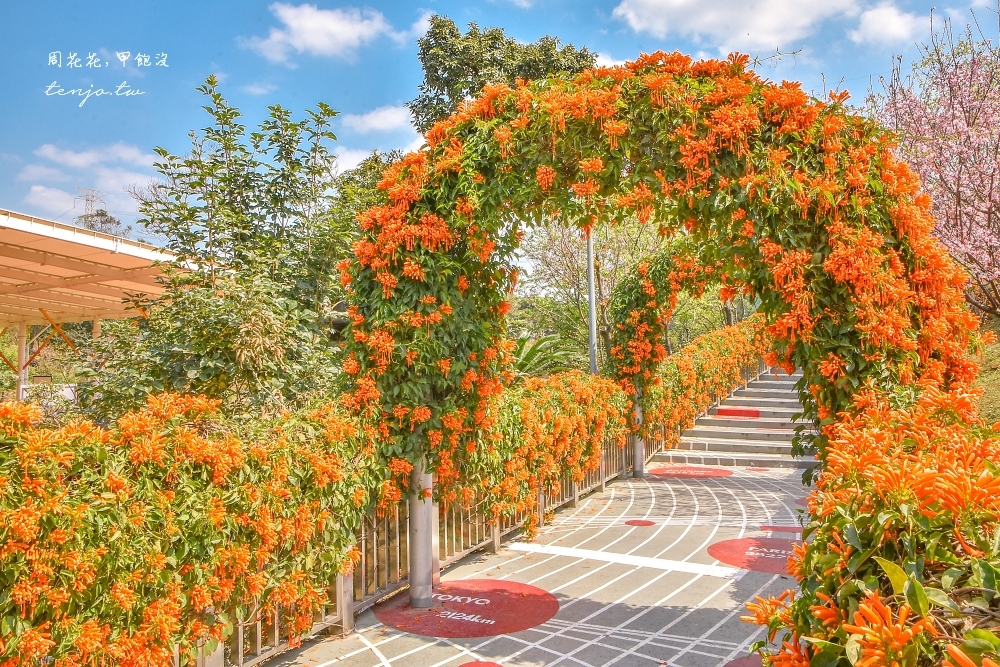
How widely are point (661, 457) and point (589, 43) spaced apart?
1151 cm

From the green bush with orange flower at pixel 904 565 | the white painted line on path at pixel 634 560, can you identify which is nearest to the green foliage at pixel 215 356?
the white painted line on path at pixel 634 560

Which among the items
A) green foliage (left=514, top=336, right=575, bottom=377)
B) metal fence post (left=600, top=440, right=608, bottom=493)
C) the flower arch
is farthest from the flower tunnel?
green foliage (left=514, top=336, right=575, bottom=377)

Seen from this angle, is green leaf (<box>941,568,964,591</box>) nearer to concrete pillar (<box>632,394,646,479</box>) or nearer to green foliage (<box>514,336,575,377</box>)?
concrete pillar (<box>632,394,646,479</box>)

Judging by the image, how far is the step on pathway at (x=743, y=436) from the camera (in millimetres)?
11922

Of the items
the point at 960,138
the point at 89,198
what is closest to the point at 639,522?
the point at 960,138

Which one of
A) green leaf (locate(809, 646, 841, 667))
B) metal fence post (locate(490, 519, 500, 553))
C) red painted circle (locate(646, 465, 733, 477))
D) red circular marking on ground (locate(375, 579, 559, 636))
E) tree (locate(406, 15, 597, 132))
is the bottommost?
red painted circle (locate(646, 465, 733, 477))

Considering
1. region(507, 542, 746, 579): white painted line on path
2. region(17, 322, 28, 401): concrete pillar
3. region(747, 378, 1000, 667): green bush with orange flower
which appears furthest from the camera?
region(17, 322, 28, 401): concrete pillar

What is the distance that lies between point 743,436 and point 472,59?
37.2 feet

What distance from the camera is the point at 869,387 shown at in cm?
350

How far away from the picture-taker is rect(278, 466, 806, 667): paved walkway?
427 cm

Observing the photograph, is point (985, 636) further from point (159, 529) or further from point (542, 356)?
point (542, 356)

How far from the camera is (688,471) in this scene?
1141 centimetres

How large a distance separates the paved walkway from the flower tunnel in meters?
1.08

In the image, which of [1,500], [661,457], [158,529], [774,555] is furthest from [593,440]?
[1,500]
